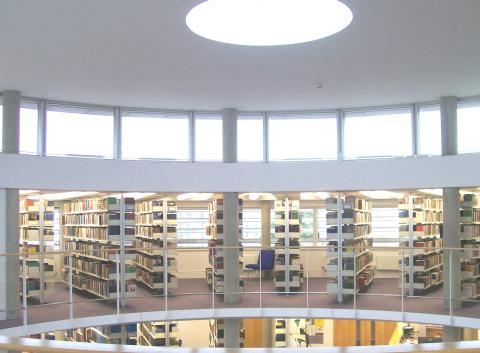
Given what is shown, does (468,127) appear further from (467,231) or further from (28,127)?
(28,127)

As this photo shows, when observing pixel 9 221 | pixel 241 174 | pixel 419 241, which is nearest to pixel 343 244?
pixel 419 241

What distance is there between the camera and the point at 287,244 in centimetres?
1052

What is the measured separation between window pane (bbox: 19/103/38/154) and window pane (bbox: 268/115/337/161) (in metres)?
4.01

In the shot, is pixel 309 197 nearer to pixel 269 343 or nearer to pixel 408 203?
pixel 408 203

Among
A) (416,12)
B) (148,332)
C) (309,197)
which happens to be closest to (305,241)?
(309,197)

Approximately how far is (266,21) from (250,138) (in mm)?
4303

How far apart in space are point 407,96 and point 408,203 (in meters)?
1.94

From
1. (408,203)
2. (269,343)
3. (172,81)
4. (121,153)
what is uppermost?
(172,81)

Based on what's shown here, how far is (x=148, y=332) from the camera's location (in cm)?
1077

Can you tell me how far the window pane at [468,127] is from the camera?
9.70 metres

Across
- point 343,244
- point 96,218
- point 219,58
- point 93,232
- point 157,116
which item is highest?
point 219,58

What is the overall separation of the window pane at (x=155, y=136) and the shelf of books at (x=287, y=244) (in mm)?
1974

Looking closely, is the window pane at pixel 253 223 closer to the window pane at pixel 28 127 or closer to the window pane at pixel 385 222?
the window pane at pixel 385 222

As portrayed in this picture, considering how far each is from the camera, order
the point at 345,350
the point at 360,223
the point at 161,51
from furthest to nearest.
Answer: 1. the point at 360,223
2. the point at 161,51
3. the point at 345,350
